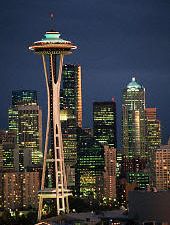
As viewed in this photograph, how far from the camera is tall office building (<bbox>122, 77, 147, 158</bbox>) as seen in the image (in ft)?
429

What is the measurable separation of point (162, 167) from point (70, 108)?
20389mm

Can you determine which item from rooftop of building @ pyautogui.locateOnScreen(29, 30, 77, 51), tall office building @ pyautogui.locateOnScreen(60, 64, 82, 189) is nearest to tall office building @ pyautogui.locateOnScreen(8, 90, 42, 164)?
tall office building @ pyautogui.locateOnScreen(60, 64, 82, 189)

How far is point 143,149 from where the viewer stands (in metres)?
130

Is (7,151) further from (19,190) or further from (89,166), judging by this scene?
(19,190)

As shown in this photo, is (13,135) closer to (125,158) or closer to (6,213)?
(125,158)

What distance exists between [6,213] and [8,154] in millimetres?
29306

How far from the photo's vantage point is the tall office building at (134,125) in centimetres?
13088

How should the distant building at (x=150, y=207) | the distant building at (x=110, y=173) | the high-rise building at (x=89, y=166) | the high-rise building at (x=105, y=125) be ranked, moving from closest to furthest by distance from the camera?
the distant building at (x=150, y=207) < the distant building at (x=110, y=173) < the high-rise building at (x=89, y=166) < the high-rise building at (x=105, y=125)

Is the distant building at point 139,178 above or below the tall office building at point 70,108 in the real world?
below

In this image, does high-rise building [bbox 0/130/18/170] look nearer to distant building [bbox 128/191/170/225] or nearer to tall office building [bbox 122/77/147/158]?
tall office building [bbox 122/77/147/158]

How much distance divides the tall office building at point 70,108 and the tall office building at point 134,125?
5.60 meters

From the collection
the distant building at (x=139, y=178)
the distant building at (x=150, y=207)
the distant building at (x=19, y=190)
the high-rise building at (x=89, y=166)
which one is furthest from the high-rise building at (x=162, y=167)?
the distant building at (x=150, y=207)

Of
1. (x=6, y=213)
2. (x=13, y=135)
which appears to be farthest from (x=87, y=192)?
(x=6, y=213)

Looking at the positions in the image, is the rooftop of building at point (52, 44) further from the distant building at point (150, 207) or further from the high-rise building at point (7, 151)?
the high-rise building at point (7, 151)
